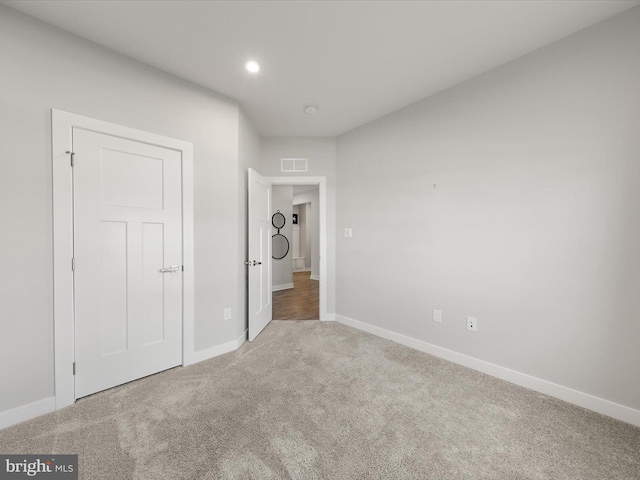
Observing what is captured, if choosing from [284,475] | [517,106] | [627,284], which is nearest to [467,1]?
[517,106]

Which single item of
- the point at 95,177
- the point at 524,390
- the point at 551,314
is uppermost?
the point at 95,177

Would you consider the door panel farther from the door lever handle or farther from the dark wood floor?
the door lever handle

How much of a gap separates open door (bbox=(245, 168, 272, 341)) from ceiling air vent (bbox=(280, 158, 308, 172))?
0.34 metres

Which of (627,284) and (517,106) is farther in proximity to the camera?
(517,106)

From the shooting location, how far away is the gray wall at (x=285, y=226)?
5723 mm

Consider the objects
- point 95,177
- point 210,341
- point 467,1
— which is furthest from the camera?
point 210,341

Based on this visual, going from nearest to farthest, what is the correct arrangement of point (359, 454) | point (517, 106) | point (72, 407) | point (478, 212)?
point (359, 454) < point (72, 407) < point (517, 106) < point (478, 212)

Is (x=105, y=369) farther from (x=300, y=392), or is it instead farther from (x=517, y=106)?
(x=517, y=106)

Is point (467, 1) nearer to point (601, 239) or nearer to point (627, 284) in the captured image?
point (601, 239)

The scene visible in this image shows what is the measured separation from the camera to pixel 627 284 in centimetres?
167

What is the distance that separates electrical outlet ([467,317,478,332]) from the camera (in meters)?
2.34

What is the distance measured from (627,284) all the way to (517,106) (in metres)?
1.51

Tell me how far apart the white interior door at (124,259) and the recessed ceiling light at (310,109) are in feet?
4.73

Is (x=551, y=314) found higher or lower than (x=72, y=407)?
higher
